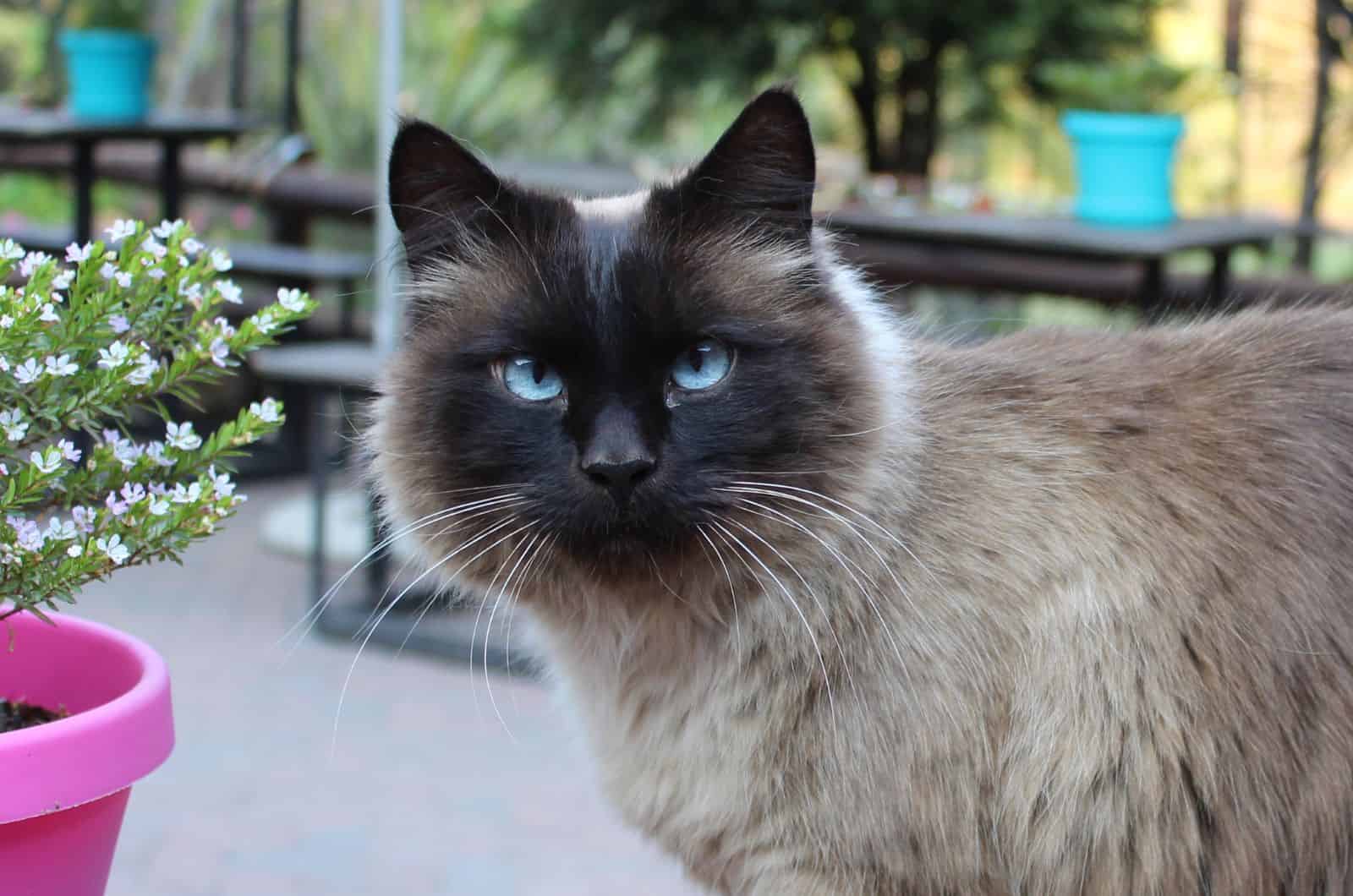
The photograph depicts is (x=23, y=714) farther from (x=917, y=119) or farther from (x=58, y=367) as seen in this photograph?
(x=917, y=119)

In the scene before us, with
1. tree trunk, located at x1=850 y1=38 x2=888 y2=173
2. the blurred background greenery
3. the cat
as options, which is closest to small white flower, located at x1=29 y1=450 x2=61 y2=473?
the cat

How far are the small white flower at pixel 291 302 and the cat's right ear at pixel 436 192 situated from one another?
223 mm

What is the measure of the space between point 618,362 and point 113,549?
523 millimetres

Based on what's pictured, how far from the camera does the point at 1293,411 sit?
5.67ft

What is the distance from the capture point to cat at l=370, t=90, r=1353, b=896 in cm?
162

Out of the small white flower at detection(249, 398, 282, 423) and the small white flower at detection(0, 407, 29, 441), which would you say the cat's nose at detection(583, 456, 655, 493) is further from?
the small white flower at detection(0, 407, 29, 441)

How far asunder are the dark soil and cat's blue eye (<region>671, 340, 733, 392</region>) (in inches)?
28.8

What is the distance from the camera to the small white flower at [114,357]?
1.42m

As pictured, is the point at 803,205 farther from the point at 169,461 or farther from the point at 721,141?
the point at 169,461

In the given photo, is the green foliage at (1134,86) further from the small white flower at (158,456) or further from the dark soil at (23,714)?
the dark soil at (23,714)

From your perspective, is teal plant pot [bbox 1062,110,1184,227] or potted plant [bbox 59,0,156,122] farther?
potted plant [bbox 59,0,156,122]

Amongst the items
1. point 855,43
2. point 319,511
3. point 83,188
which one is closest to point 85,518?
point 319,511

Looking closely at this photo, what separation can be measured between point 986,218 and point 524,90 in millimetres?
3663

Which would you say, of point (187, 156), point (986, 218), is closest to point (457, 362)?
point (986, 218)
